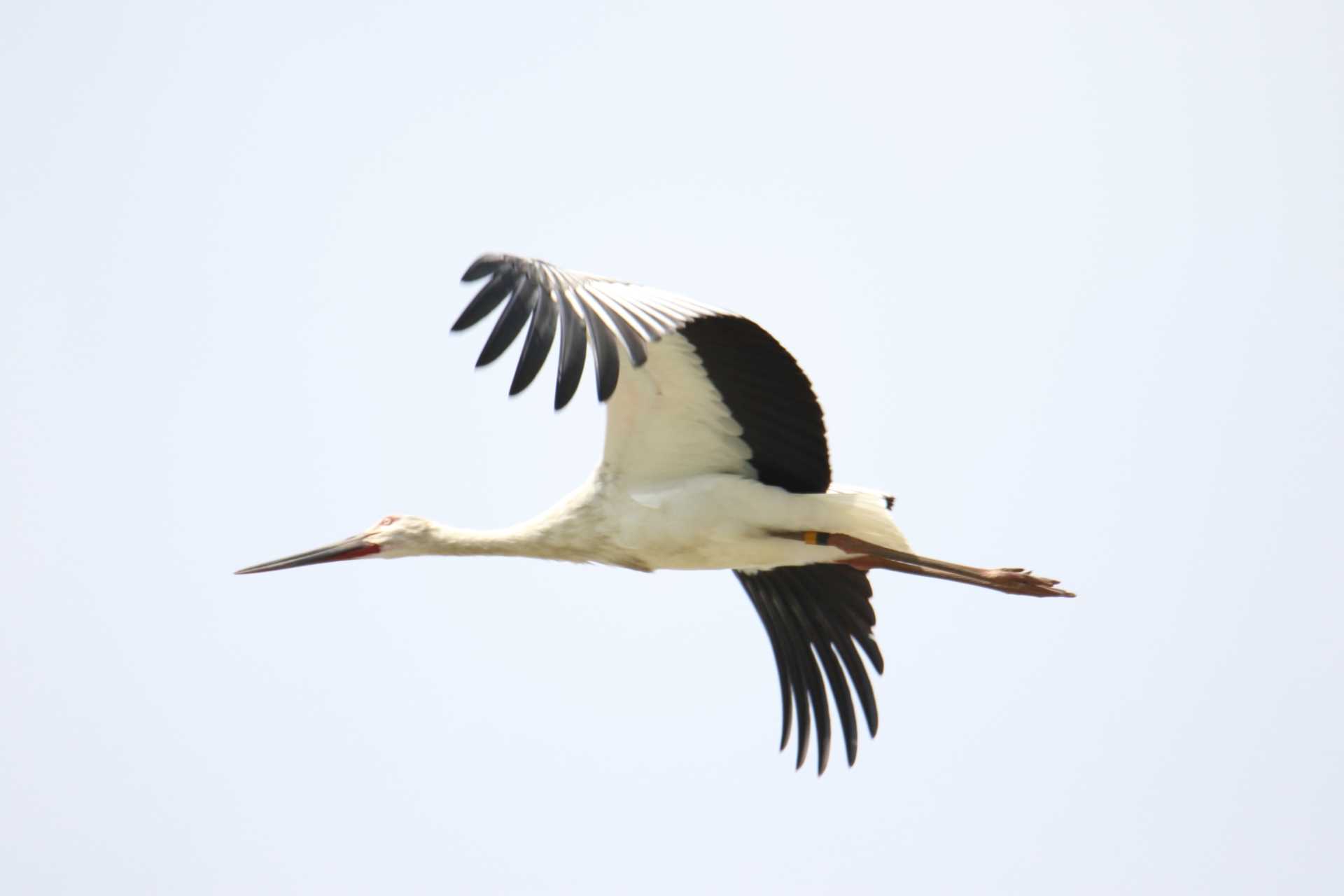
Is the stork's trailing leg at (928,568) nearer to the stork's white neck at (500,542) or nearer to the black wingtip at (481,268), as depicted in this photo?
the stork's white neck at (500,542)

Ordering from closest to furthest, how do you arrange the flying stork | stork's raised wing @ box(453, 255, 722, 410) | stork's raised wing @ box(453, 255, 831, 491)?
stork's raised wing @ box(453, 255, 722, 410), stork's raised wing @ box(453, 255, 831, 491), the flying stork

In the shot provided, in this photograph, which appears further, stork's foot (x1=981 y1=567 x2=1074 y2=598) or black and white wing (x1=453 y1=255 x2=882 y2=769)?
stork's foot (x1=981 y1=567 x2=1074 y2=598)

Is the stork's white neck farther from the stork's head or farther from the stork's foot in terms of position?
the stork's foot

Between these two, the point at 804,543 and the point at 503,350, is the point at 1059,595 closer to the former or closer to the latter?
the point at 804,543

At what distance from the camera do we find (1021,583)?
9.36 meters

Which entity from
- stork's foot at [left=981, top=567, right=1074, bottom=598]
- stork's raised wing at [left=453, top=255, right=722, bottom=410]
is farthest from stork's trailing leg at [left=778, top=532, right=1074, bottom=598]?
stork's raised wing at [left=453, top=255, right=722, bottom=410]

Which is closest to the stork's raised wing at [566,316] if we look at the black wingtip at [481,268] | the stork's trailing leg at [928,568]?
the black wingtip at [481,268]

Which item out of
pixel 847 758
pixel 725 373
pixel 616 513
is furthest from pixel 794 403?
pixel 847 758

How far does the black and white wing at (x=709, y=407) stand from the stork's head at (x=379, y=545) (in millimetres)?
1328

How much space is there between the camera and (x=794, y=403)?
8570 millimetres

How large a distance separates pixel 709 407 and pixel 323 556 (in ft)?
8.06

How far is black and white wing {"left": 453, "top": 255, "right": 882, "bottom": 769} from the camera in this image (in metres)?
7.08

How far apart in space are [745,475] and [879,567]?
0.82 m

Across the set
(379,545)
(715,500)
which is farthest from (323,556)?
(715,500)
